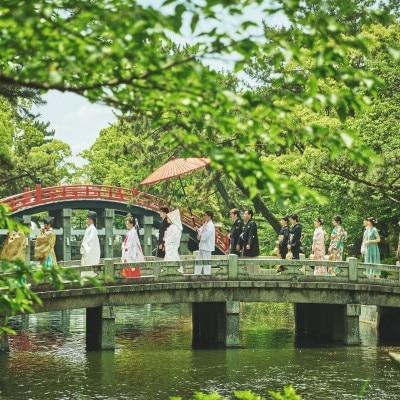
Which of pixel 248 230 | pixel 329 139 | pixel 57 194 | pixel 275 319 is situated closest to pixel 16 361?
pixel 248 230

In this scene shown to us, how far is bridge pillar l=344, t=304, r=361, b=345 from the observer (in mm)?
21078

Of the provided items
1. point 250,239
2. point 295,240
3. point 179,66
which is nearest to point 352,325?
point 295,240

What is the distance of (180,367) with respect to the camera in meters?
18.2

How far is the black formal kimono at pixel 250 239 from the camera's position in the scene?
837 inches

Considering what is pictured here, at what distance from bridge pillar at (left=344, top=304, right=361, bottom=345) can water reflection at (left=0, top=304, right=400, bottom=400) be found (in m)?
0.36

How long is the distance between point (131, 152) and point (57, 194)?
9871mm

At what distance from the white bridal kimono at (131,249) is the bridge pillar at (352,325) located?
204 inches

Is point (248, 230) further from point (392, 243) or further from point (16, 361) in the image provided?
point (392, 243)

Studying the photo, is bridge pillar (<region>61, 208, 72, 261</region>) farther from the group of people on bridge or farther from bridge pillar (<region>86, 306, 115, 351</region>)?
bridge pillar (<region>86, 306, 115, 351</region>)

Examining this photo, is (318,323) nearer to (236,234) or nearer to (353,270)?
(353,270)

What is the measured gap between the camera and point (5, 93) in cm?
2233

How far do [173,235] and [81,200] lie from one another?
23.3 meters

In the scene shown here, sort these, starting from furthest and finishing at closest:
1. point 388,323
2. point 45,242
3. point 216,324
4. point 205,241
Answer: point 388,323 < point 216,324 < point 205,241 < point 45,242

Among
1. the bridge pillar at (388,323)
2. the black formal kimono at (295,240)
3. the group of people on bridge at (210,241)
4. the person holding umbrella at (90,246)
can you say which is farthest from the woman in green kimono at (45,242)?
the bridge pillar at (388,323)
